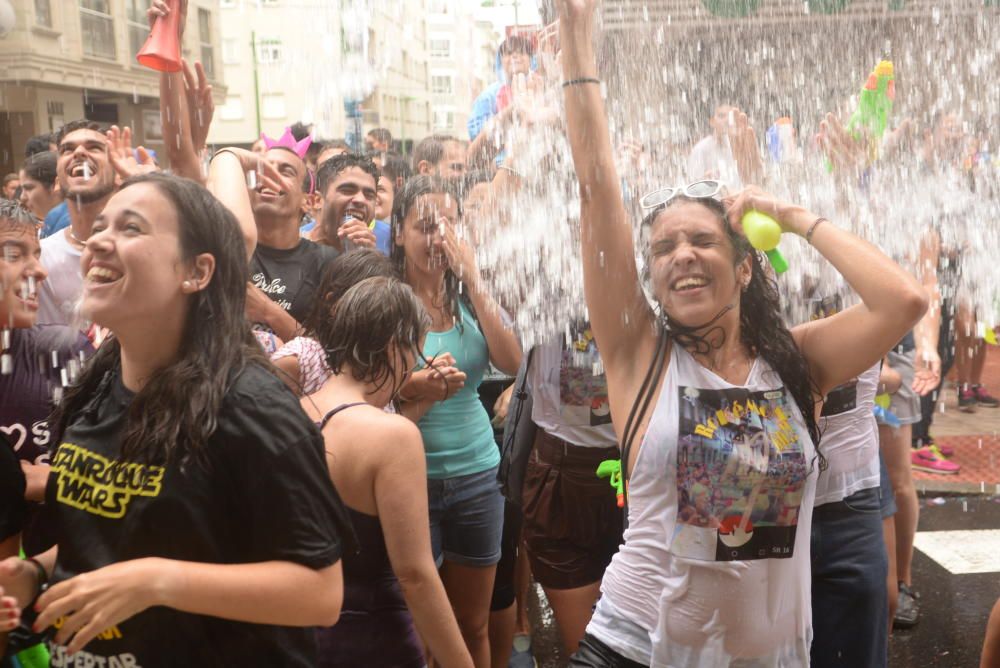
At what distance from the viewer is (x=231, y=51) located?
28.1m

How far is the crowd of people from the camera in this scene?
5.63 feet

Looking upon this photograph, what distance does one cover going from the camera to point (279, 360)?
2854 millimetres

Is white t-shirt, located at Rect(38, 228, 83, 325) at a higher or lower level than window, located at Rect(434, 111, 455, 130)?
lower

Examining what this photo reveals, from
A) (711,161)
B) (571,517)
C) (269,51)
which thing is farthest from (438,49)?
(269,51)

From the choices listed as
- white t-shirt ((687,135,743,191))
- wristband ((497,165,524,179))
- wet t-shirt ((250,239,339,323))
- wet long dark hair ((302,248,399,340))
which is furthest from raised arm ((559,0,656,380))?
white t-shirt ((687,135,743,191))

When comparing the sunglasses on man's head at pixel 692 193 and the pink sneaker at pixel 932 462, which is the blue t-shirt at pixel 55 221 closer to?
the sunglasses on man's head at pixel 692 193

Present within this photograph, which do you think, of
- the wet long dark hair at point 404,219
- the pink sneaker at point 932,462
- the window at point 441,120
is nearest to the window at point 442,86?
the window at point 441,120

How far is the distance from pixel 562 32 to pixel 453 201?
149 cm

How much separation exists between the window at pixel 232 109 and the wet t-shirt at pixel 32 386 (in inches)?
1051

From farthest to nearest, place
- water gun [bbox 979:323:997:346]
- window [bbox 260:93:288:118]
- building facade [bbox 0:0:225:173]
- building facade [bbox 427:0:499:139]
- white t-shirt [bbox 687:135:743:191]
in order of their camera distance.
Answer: window [bbox 260:93:288:118] → building facade [bbox 0:0:225:173] → building facade [bbox 427:0:499:139] → water gun [bbox 979:323:997:346] → white t-shirt [bbox 687:135:743:191]

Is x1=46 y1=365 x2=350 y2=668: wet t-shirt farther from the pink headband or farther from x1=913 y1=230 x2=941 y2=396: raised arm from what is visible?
x1=913 y1=230 x2=941 y2=396: raised arm

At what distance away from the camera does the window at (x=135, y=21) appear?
928 inches

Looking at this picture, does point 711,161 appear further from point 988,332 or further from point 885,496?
point 988,332

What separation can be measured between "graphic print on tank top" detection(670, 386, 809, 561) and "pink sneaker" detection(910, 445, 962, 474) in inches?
198
